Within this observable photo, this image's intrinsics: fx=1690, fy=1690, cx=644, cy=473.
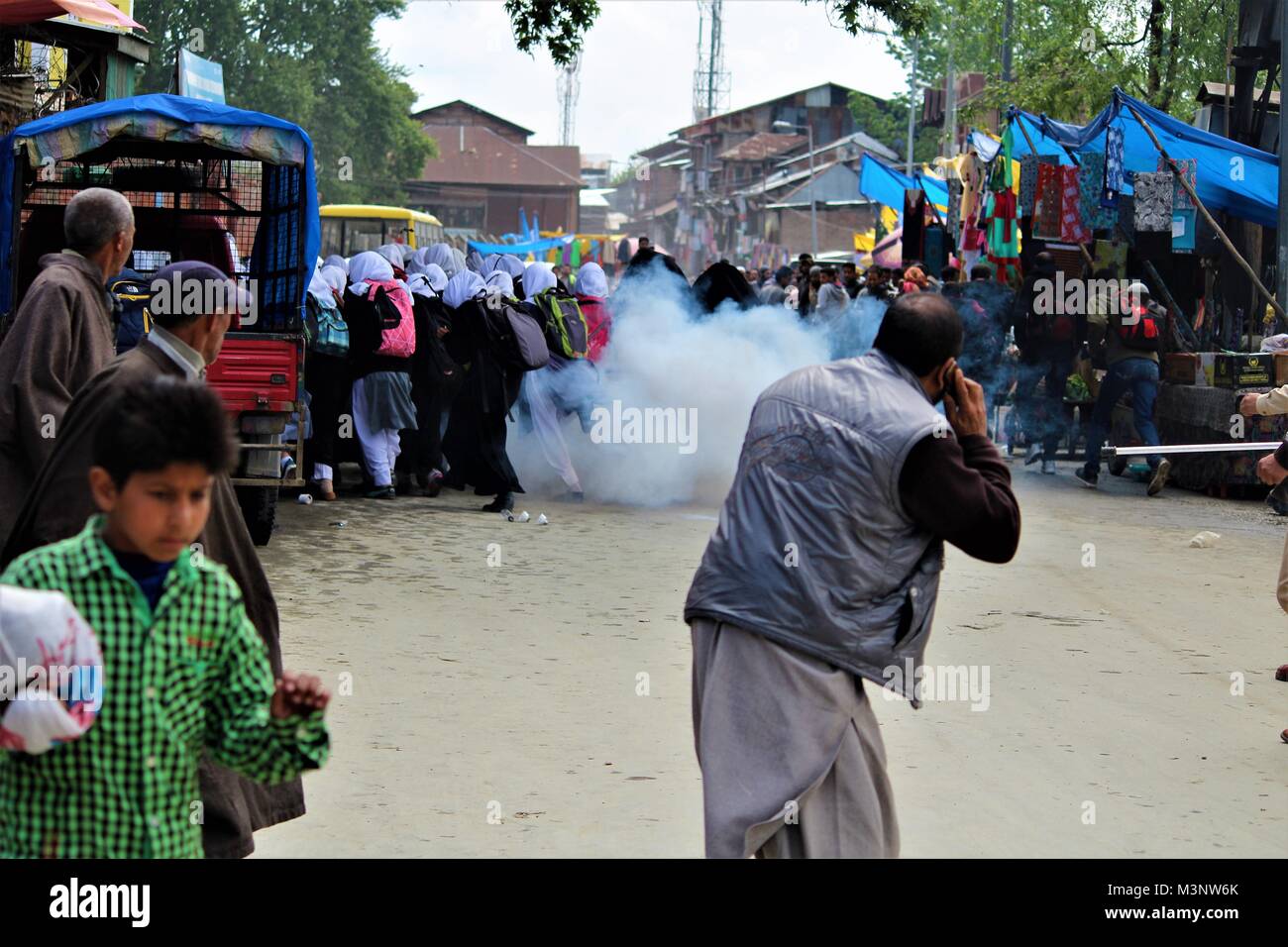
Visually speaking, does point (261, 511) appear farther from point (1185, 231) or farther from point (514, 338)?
point (1185, 231)

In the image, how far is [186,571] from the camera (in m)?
2.63

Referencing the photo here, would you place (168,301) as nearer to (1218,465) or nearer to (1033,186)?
(1218,465)

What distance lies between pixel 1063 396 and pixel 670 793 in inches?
459

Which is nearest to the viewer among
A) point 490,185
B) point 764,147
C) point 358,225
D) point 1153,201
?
point 1153,201

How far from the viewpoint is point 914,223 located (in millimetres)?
23875

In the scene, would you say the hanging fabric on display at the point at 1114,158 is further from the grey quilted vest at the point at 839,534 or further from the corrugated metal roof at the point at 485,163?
the corrugated metal roof at the point at 485,163

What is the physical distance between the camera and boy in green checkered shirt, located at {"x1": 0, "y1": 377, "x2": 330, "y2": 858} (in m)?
2.54

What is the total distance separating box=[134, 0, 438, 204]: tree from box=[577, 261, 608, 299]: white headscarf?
112 ft

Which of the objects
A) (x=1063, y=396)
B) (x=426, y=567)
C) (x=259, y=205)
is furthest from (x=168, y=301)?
(x=1063, y=396)

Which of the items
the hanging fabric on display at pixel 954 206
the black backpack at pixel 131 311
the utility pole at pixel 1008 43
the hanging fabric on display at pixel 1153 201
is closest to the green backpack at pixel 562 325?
the black backpack at pixel 131 311

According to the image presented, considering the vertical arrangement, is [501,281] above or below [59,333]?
above

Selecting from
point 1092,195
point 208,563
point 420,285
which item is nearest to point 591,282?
point 420,285

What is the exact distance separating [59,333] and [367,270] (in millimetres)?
8291

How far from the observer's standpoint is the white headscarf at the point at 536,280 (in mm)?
13680
